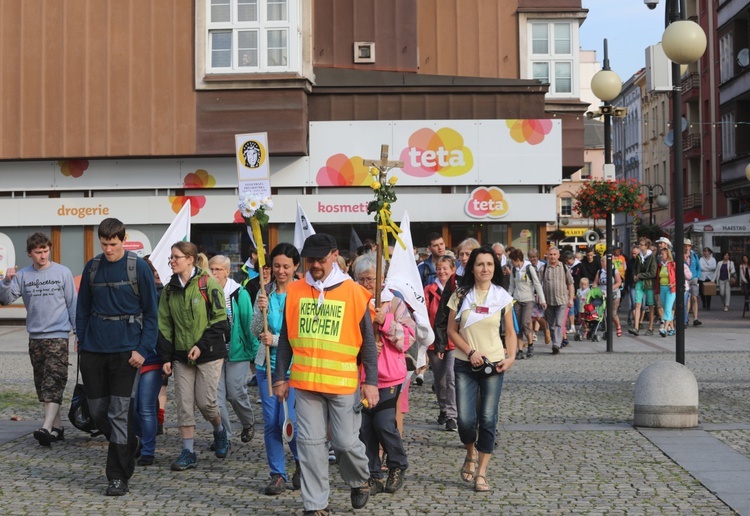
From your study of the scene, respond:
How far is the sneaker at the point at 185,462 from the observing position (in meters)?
9.02

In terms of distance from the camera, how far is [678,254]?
11.9m

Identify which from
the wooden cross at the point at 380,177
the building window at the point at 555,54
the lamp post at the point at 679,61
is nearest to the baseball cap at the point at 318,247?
the wooden cross at the point at 380,177

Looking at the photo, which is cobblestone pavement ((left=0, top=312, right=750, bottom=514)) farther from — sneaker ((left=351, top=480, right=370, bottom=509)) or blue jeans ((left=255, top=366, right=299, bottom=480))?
blue jeans ((left=255, top=366, right=299, bottom=480))

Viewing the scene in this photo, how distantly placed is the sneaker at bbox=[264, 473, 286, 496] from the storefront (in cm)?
1707

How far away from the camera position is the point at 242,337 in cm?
977

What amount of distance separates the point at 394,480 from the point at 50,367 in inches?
156

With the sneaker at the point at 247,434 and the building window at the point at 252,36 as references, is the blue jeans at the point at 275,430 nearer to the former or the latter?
the sneaker at the point at 247,434

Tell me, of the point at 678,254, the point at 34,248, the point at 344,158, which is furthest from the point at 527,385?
the point at 344,158

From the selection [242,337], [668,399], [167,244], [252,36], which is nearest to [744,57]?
[252,36]

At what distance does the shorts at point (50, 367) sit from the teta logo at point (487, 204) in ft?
50.8

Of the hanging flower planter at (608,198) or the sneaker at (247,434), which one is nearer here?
the sneaker at (247,434)

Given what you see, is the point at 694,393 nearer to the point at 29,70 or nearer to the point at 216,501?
the point at 216,501

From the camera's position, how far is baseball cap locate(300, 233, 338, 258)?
7121 millimetres

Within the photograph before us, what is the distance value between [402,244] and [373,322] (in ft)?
4.16
